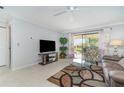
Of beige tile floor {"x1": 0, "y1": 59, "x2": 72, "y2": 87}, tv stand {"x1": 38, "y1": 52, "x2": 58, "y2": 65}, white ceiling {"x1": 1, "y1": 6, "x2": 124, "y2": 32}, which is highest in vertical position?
white ceiling {"x1": 1, "y1": 6, "x2": 124, "y2": 32}

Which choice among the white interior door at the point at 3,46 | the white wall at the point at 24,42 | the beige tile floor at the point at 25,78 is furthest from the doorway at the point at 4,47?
the beige tile floor at the point at 25,78

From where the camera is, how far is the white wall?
3551 mm

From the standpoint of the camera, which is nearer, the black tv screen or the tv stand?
the tv stand

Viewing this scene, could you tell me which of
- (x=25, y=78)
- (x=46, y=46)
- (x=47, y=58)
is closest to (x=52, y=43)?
(x=46, y=46)

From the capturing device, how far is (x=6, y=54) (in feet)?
13.7

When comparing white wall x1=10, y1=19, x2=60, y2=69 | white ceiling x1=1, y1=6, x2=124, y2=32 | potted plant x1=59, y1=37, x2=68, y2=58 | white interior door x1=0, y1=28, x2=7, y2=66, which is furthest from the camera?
potted plant x1=59, y1=37, x2=68, y2=58

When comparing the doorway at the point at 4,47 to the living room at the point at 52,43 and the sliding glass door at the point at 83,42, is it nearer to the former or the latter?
the living room at the point at 52,43

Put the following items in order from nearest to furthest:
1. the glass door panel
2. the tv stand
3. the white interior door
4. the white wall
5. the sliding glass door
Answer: the white wall < the white interior door < the tv stand < the sliding glass door < the glass door panel

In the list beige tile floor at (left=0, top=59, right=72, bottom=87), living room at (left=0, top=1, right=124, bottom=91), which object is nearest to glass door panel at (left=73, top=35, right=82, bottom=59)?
living room at (left=0, top=1, right=124, bottom=91)

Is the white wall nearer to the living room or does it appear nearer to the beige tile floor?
the living room

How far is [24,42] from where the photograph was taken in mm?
3973

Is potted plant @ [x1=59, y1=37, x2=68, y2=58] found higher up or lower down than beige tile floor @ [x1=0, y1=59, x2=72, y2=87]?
higher up
